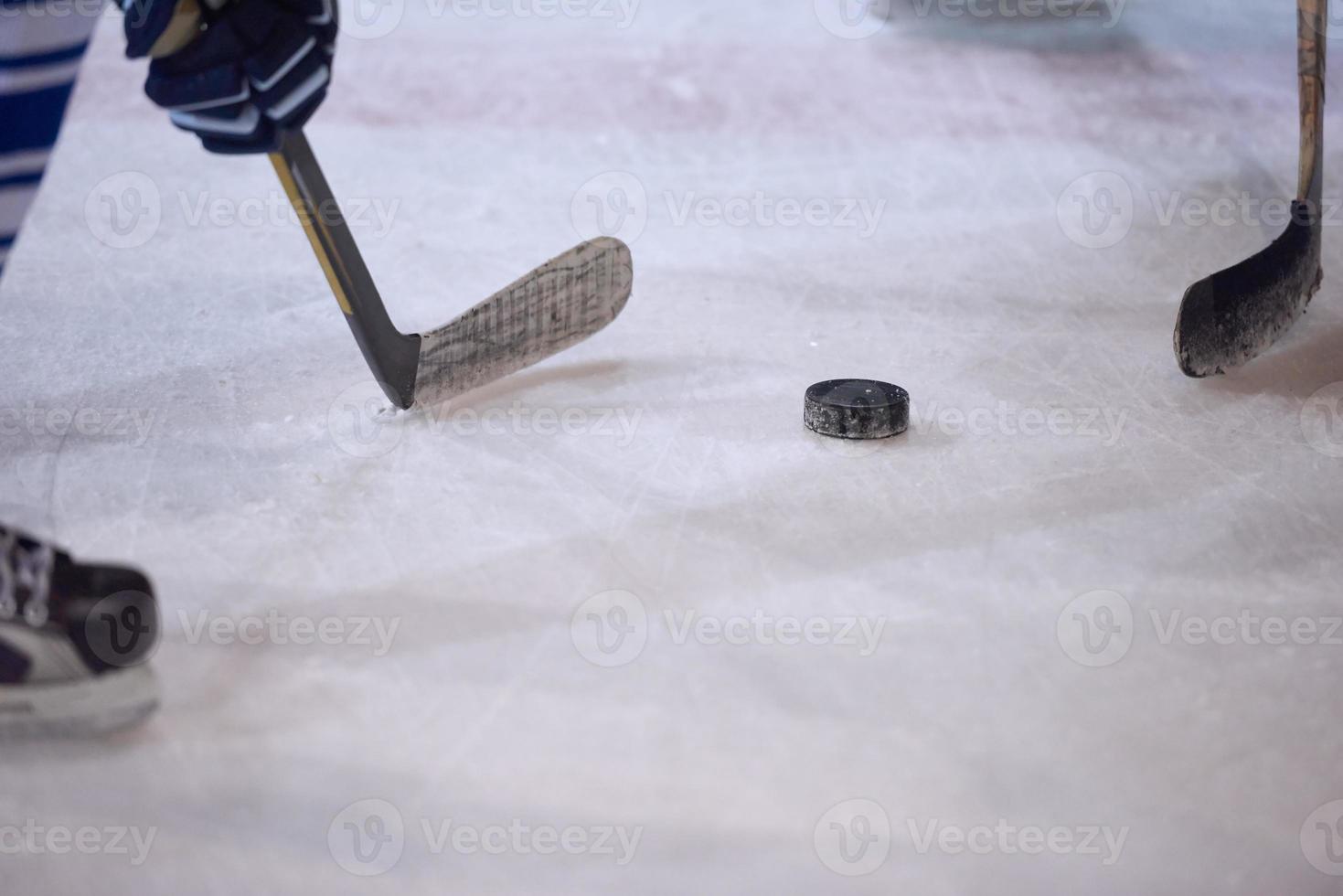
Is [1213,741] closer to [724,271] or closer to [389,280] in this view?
[724,271]

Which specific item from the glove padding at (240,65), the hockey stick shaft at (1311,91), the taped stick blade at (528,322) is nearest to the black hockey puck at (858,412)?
the taped stick blade at (528,322)

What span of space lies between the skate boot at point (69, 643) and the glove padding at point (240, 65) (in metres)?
0.51

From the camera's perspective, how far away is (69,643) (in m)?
1.10

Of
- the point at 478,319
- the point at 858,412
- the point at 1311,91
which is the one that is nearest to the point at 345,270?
the point at 478,319

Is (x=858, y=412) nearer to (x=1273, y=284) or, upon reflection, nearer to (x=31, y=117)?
(x=1273, y=284)

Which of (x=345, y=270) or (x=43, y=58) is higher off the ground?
(x=43, y=58)

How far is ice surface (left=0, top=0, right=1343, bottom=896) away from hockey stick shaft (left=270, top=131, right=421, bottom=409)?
0.09 metres

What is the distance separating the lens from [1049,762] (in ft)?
3.70

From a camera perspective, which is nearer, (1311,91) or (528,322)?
(528,322)

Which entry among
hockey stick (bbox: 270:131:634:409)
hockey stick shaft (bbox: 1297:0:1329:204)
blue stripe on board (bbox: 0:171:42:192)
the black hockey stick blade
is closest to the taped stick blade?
hockey stick (bbox: 270:131:634:409)

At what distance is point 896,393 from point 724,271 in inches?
28.6

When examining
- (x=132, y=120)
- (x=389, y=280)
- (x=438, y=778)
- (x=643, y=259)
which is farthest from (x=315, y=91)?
(x=132, y=120)

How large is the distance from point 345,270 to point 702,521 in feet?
1.87

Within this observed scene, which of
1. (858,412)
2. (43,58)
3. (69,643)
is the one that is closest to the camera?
(69,643)
